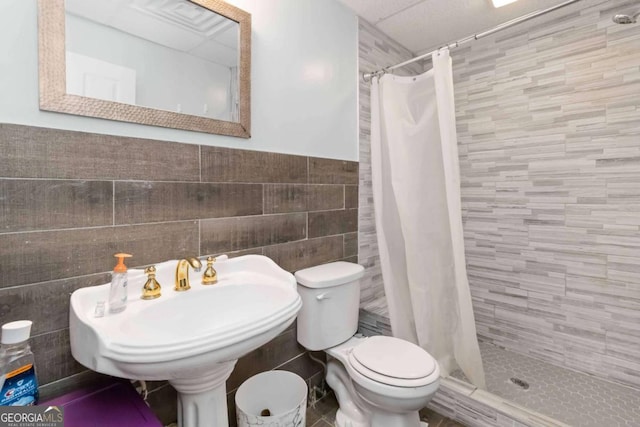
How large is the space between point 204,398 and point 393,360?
755mm

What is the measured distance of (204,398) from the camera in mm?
991

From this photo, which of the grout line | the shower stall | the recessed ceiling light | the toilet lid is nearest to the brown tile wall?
the grout line

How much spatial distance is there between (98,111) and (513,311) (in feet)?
8.33

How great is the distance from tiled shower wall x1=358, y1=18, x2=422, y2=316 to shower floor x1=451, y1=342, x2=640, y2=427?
0.67m

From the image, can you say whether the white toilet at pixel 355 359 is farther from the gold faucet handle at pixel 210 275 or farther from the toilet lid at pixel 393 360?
the gold faucet handle at pixel 210 275

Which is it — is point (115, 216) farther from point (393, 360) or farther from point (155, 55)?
point (393, 360)

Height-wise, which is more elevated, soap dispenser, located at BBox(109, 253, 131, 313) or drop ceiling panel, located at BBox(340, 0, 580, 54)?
drop ceiling panel, located at BBox(340, 0, 580, 54)

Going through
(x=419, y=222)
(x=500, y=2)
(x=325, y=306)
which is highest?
(x=500, y=2)

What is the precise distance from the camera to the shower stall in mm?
1684

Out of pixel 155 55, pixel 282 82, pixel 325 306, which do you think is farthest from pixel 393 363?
pixel 155 55

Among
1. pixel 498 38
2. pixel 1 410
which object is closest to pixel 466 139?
pixel 498 38

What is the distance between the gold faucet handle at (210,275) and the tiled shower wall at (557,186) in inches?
74.2

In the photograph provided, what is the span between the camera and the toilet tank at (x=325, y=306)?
153cm

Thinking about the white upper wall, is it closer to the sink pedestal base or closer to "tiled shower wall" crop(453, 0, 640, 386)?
the sink pedestal base
